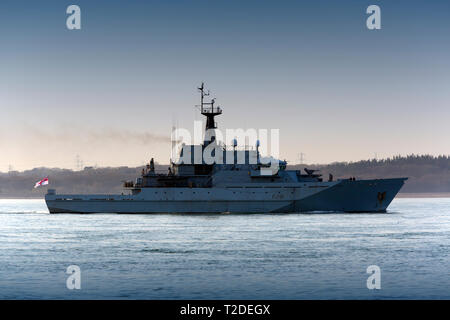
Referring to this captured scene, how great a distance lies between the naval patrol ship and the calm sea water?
10010 mm

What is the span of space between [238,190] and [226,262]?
90.5ft

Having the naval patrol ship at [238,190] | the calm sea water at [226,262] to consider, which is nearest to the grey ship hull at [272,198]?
the naval patrol ship at [238,190]

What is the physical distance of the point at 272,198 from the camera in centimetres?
5181

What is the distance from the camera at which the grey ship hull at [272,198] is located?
51062 millimetres

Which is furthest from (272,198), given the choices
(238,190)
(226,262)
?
(226,262)

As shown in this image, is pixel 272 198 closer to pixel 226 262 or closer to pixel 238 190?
pixel 238 190

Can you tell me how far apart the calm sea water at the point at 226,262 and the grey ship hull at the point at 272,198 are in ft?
32.0

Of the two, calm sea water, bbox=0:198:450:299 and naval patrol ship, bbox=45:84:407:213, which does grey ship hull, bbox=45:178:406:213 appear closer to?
naval patrol ship, bbox=45:84:407:213

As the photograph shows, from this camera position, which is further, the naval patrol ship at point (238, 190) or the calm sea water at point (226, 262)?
the naval patrol ship at point (238, 190)

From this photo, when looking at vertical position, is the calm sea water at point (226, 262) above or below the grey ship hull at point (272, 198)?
below

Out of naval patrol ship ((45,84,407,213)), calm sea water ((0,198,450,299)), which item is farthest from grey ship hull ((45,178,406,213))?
calm sea water ((0,198,450,299))

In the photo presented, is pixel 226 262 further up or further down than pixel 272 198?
further down

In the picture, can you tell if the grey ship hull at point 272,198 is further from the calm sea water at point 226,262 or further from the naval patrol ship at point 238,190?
the calm sea water at point 226,262
